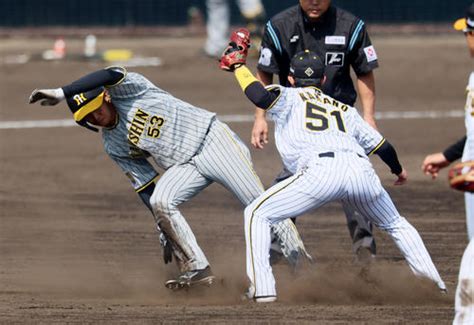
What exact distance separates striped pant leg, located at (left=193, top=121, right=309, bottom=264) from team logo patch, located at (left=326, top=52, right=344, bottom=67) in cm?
86

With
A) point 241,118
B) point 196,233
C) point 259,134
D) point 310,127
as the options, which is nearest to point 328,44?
point 259,134

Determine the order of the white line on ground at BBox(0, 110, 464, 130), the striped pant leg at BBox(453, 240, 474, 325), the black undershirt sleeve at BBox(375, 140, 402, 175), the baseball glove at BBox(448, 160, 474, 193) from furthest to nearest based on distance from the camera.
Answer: the white line on ground at BBox(0, 110, 464, 130) → the black undershirt sleeve at BBox(375, 140, 402, 175) → the baseball glove at BBox(448, 160, 474, 193) → the striped pant leg at BBox(453, 240, 474, 325)

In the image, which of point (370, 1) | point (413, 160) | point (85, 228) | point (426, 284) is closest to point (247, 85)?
point (426, 284)

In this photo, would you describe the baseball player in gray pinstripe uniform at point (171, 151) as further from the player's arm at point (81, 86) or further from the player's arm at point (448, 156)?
the player's arm at point (448, 156)

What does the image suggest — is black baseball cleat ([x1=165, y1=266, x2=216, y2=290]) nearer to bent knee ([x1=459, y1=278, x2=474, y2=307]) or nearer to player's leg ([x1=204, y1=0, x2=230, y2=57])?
bent knee ([x1=459, y1=278, x2=474, y2=307])

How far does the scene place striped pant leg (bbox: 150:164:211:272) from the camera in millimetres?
7551

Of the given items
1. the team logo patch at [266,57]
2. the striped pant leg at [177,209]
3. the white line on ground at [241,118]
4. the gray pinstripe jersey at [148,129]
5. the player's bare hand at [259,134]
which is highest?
the team logo patch at [266,57]

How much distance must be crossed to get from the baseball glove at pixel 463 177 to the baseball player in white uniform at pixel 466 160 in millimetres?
216

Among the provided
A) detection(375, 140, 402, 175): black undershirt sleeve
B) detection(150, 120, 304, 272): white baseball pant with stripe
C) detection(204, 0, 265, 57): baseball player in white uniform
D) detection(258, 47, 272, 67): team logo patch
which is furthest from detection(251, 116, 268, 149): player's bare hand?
detection(204, 0, 265, 57): baseball player in white uniform

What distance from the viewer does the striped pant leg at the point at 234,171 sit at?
303 inches

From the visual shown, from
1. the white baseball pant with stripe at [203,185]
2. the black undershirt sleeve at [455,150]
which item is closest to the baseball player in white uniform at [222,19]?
the white baseball pant with stripe at [203,185]

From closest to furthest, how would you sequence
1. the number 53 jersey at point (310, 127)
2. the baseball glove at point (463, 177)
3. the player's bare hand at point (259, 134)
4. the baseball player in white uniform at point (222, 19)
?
the baseball glove at point (463, 177) → the number 53 jersey at point (310, 127) → the player's bare hand at point (259, 134) → the baseball player in white uniform at point (222, 19)

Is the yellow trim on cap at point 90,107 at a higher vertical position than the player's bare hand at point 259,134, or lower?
higher

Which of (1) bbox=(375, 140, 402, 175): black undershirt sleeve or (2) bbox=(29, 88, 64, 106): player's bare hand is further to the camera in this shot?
(1) bbox=(375, 140, 402, 175): black undershirt sleeve
